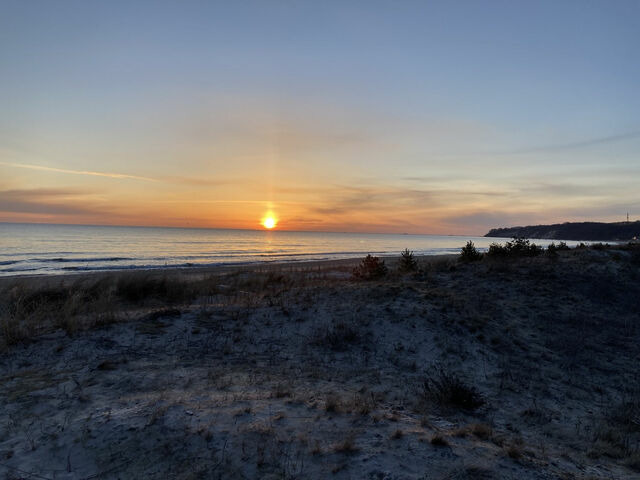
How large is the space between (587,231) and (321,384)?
170244 mm

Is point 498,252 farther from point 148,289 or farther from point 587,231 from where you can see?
point 587,231

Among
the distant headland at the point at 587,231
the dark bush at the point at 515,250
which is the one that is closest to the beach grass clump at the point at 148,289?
the dark bush at the point at 515,250

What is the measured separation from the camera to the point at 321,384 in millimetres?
6781

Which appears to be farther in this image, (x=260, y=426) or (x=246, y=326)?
(x=246, y=326)

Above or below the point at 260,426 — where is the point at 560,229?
above

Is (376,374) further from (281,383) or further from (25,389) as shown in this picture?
(25,389)

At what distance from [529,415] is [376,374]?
8.92 feet

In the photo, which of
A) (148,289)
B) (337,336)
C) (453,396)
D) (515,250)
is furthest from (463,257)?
(148,289)

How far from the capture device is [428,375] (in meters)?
7.73

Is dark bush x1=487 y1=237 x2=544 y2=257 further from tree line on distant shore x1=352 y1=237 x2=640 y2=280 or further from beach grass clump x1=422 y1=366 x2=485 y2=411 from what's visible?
beach grass clump x1=422 y1=366 x2=485 y2=411

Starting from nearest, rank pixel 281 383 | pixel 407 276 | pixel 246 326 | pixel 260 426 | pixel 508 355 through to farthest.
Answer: pixel 260 426
pixel 281 383
pixel 508 355
pixel 246 326
pixel 407 276

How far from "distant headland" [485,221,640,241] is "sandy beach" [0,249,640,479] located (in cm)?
10977

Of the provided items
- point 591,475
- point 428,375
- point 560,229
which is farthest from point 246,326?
point 560,229

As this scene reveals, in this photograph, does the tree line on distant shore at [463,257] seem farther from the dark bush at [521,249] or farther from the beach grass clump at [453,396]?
the beach grass clump at [453,396]
